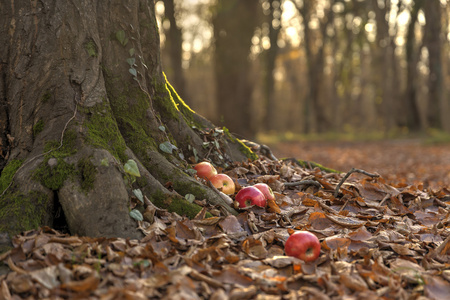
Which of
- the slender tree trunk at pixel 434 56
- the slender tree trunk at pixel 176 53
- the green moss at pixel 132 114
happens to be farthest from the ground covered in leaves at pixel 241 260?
the slender tree trunk at pixel 434 56

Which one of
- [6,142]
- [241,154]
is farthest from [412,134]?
[6,142]

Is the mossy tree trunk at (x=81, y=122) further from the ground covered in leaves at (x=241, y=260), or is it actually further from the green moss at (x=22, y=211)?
the ground covered in leaves at (x=241, y=260)

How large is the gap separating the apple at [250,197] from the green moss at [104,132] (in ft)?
3.24

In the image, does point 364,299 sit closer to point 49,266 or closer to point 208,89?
point 49,266

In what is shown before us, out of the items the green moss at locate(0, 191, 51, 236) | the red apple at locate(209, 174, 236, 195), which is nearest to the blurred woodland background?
the red apple at locate(209, 174, 236, 195)

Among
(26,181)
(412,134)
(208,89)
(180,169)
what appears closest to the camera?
(26,181)

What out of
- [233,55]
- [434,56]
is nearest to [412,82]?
[434,56]

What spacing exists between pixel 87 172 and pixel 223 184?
1.25m

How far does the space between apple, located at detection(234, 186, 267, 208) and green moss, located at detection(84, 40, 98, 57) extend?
164 centimetres

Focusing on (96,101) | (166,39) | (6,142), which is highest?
(166,39)

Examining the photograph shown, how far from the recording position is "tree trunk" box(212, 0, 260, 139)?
13.6 metres

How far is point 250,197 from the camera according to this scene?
3.45 meters

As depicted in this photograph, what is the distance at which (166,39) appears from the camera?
800 inches

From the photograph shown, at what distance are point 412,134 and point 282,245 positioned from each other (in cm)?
1795
